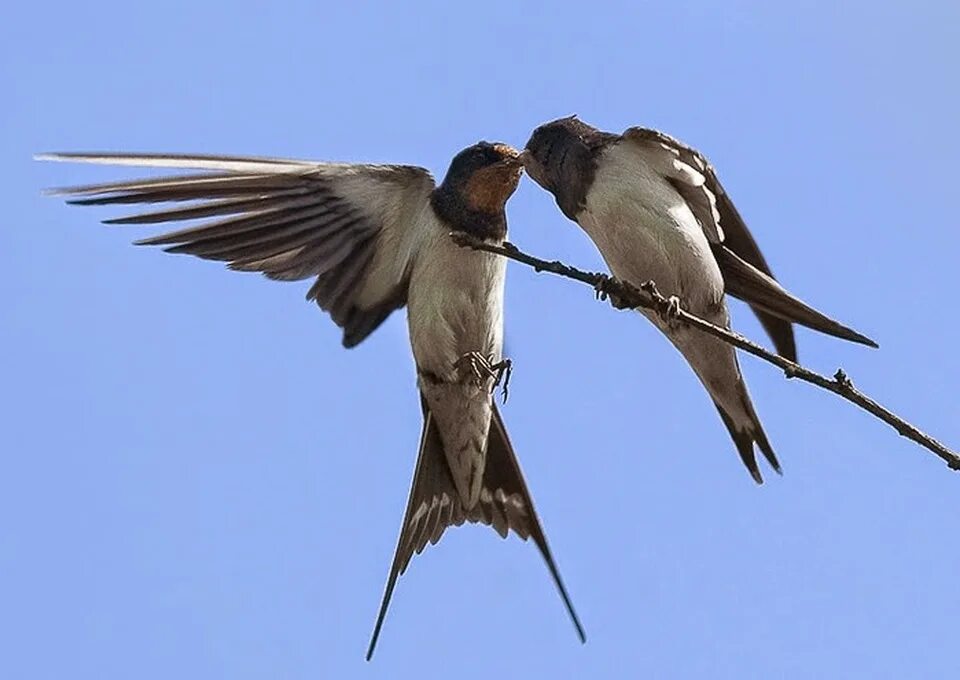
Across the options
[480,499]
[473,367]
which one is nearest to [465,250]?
[473,367]

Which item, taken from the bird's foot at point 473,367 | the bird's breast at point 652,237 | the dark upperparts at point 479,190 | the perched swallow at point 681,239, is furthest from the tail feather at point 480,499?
the bird's breast at point 652,237

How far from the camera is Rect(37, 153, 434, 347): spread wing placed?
354cm

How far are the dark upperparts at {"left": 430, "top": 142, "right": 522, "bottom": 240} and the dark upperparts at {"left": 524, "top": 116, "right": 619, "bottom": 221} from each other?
7 centimetres

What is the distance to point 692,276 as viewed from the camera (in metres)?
3.34

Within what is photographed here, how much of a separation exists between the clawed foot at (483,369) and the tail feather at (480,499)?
0.43 ft

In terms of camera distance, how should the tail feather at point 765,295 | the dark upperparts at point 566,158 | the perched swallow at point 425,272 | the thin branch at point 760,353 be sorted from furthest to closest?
the perched swallow at point 425,272
the dark upperparts at point 566,158
the tail feather at point 765,295
the thin branch at point 760,353

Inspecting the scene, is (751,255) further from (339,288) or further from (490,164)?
(339,288)

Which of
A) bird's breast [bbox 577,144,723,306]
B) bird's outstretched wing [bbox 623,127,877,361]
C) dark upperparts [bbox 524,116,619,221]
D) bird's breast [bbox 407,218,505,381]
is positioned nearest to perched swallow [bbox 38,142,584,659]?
bird's breast [bbox 407,218,505,381]

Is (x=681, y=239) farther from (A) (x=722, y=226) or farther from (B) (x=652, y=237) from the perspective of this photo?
(A) (x=722, y=226)

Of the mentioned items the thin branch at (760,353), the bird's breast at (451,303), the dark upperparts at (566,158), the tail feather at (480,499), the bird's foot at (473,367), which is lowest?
the thin branch at (760,353)

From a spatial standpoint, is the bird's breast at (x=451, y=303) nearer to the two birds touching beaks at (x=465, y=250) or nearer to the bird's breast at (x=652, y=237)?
the two birds touching beaks at (x=465, y=250)

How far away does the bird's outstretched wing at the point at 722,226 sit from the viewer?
3393mm

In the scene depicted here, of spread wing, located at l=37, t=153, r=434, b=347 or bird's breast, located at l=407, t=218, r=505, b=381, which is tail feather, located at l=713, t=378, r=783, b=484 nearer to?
bird's breast, located at l=407, t=218, r=505, b=381

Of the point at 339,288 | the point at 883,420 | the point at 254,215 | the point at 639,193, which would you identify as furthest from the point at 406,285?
the point at 883,420
